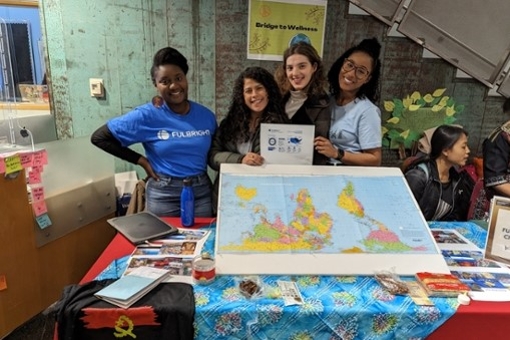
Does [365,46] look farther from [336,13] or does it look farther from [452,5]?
[452,5]

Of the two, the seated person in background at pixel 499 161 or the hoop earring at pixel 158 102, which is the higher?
the hoop earring at pixel 158 102

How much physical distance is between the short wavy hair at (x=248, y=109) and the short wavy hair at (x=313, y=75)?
9cm

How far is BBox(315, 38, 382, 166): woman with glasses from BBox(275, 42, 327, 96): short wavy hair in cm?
10

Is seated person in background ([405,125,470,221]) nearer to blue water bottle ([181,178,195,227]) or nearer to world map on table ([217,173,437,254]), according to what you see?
world map on table ([217,173,437,254])

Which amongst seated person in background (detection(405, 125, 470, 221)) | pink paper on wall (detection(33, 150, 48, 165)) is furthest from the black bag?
seated person in background (detection(405, 125, 470, 221))

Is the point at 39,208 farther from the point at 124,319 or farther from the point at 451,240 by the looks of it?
the point at 451,240

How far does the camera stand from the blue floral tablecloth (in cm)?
125

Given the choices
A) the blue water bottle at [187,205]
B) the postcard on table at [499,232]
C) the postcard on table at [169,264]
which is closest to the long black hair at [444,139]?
the postcard on table at [499,232]

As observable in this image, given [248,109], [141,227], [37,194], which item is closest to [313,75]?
[248,109]

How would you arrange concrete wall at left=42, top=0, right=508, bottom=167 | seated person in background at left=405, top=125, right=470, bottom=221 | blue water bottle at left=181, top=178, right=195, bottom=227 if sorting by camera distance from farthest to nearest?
concrete wall at left=42, top=0, right=508, bottom=167, seated person in background at left=405, top=125, right=470, bottom=221, blue water bottle at left=181, top=178, right=195, bottom=227

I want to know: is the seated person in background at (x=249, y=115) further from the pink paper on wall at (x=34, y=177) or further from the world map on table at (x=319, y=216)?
the pink paper on wall at (x=34, y=177)

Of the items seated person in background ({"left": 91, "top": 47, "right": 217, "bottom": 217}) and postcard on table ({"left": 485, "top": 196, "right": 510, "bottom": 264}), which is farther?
seated person in background ({"left": 91, "top": 47, "right": 217, "bottom": 217})

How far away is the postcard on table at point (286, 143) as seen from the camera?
1.80 meters

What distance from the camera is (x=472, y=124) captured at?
3.28 metres
